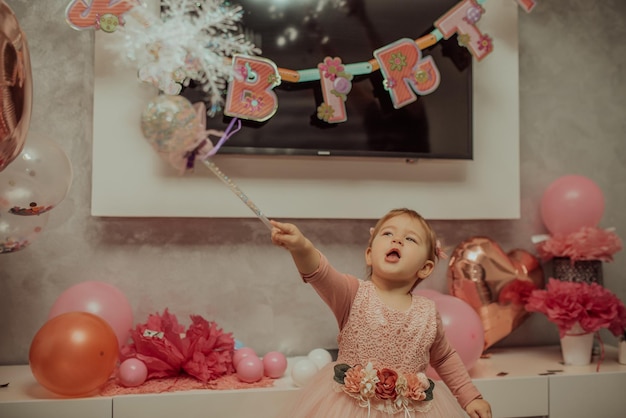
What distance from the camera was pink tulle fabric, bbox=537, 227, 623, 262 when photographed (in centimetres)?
239

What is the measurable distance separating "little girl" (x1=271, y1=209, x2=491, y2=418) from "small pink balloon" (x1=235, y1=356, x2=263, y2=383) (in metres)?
0.36

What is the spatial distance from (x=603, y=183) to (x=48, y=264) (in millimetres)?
2219

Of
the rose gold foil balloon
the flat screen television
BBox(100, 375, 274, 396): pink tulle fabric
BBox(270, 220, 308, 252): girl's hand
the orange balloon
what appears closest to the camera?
the rose gold foil balloon

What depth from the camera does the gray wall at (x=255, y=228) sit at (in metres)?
2.24

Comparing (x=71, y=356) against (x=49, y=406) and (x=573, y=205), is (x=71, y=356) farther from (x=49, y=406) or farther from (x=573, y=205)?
(x=573, y=205)

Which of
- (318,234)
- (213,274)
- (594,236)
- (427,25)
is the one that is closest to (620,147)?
(594,236)

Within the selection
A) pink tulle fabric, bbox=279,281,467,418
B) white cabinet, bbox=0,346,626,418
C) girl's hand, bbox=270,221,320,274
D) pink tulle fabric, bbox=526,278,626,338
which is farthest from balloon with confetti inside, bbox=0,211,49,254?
pink tulle fabric, bbox=526,278,626,338

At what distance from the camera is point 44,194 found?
1.83 m

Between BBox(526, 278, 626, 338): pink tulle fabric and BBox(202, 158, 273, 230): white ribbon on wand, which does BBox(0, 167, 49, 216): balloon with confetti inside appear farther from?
BBox(526, 278, 626, 338): pink tulle fabric

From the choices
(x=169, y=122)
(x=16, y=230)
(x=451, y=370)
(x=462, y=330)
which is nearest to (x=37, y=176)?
(x=16, y=230)

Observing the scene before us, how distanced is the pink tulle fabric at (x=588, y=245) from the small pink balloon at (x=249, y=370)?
1229mm

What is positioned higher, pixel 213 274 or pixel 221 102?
pixel 221 102

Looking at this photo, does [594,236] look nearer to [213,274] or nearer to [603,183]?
[603,183]

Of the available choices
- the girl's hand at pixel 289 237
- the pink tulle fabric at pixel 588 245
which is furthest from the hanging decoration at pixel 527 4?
the girl's hand at pixel 289 237
